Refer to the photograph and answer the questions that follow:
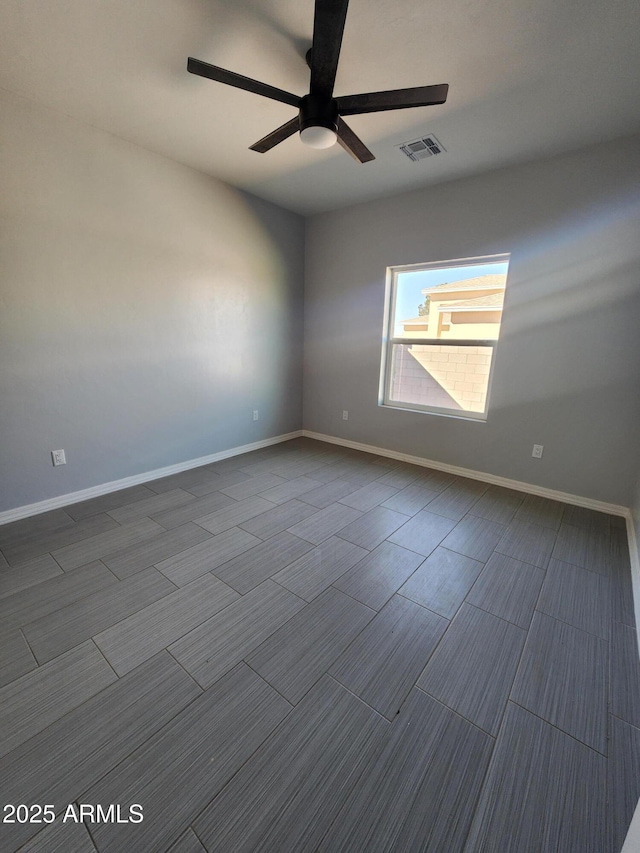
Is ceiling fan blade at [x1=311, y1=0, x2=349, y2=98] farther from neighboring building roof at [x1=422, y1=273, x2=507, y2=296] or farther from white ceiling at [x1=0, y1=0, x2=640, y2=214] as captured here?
neighboring building roof at [x1=422, y1=273, x2=507, y2=296]

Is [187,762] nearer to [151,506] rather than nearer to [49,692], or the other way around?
[49,692]

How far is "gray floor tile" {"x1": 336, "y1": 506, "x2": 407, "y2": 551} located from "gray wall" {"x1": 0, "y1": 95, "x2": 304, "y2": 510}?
6.11 feet

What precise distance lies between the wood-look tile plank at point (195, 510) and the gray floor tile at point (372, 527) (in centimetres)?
83

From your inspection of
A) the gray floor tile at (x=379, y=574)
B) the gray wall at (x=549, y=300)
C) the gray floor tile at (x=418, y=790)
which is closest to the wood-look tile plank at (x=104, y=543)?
the gray floor tile at (x=379, y=574)

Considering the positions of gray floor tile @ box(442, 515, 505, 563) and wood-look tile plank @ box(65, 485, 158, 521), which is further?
wood-look tile plank @ box(65, 485, 158, 521)

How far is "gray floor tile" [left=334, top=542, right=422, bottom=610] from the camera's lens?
1761mm

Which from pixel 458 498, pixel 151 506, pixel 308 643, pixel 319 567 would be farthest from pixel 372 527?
pixel 151 506

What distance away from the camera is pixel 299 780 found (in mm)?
1011

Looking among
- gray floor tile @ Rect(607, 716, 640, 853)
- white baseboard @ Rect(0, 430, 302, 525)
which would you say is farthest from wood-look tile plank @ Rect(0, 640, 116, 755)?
gray floor tile @ Rect(607, 716, 640, 853)

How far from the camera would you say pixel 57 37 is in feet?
5.39

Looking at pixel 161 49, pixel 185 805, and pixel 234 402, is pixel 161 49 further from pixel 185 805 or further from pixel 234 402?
pixel 185 805

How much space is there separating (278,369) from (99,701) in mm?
3347

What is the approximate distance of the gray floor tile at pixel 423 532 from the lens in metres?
2.20

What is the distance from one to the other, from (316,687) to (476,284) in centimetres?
327
